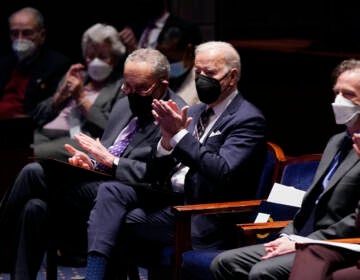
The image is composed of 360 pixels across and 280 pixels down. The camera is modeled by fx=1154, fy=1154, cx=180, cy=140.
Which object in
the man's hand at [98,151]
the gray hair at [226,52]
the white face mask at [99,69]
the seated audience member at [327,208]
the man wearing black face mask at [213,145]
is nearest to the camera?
the seated audience member at [327,208]

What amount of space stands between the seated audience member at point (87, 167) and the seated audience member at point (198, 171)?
15 centimetres

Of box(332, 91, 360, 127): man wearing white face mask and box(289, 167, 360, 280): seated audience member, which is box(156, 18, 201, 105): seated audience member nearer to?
box(332, 91, 360, 127): man wearing white face mask

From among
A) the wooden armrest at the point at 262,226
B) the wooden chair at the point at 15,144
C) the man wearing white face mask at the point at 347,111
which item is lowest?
the wooden chair at the point at 15,144

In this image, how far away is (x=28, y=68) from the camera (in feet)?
24.0

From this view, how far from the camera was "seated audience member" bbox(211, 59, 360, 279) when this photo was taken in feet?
14.9

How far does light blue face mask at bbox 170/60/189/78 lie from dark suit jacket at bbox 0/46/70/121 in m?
0.95

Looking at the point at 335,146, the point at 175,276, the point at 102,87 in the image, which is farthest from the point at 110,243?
the point at 102,87

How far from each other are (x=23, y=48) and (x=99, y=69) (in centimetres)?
75

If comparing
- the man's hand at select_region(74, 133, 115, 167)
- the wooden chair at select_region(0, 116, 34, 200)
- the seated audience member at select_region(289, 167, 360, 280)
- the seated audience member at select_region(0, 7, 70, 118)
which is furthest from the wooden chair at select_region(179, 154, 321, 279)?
the seated audience member at select_region(0, 7, 70, 118)

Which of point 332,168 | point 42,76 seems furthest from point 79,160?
point 42,76

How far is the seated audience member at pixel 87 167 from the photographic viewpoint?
5.52m

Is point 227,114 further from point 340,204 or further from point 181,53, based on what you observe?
point 181,53

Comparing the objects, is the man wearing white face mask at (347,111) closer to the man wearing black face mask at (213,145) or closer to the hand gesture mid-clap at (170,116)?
the man wearing black face mask at (213,145)

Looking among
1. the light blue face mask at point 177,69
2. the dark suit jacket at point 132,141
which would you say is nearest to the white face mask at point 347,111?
the dark suit jacket at point 132,141
